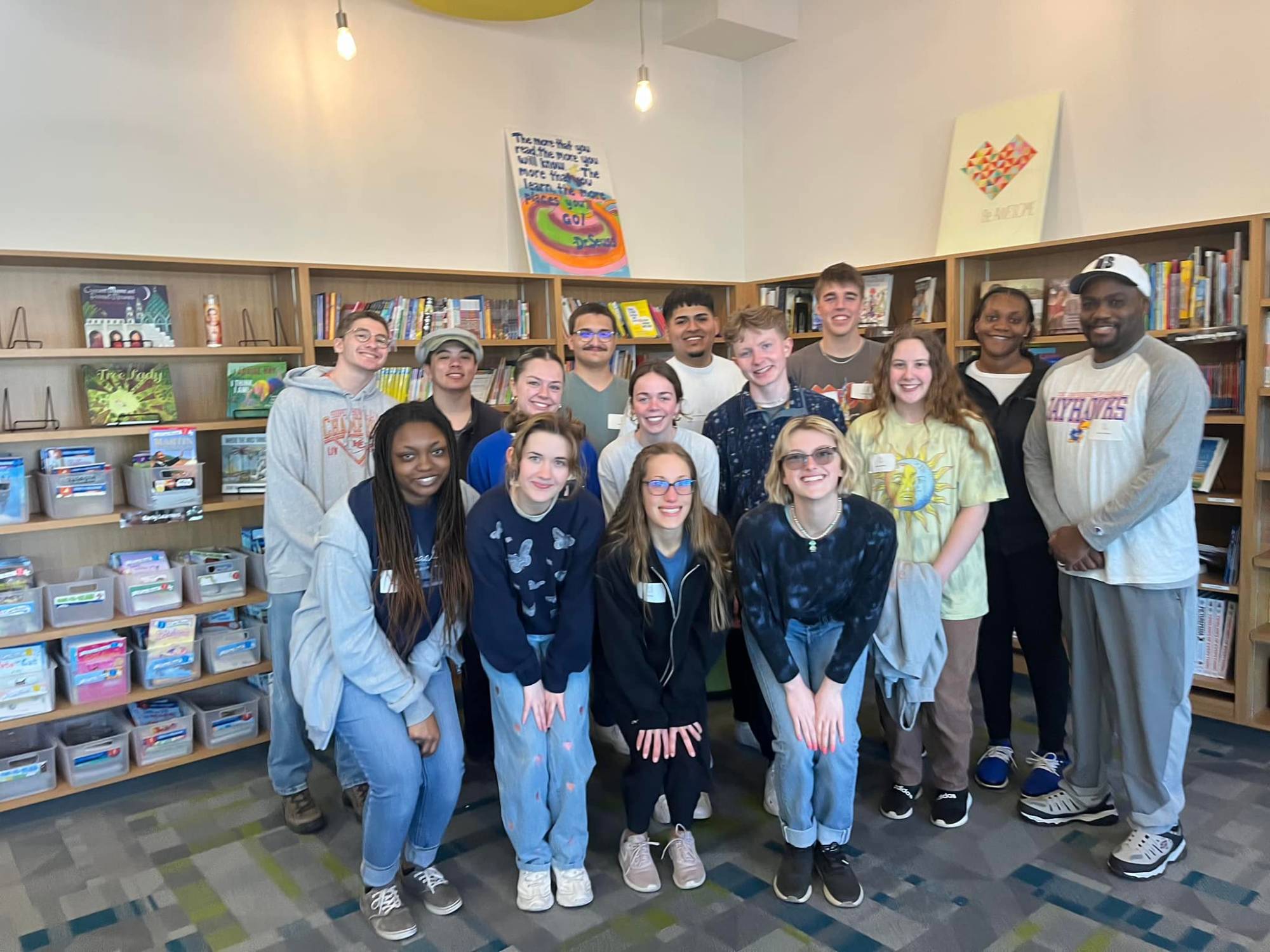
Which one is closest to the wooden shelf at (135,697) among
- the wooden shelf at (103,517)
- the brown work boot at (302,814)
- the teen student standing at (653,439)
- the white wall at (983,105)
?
the brown work boot at (302,814)

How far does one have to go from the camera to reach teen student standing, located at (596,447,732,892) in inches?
95.3

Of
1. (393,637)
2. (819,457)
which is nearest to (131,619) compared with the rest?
(393,637)

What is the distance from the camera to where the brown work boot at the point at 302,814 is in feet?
9.38

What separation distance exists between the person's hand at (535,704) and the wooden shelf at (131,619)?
4.32 feet

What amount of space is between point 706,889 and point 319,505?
165 cm

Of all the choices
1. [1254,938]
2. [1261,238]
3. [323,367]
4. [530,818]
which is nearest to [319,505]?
[323,367]

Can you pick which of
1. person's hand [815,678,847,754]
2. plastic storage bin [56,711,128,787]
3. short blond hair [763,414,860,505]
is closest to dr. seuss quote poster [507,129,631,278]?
short blond hair [763,414,860,505]

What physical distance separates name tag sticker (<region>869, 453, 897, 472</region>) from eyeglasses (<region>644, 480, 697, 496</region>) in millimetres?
640

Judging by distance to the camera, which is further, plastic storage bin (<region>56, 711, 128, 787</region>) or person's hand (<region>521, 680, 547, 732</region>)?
plastic storage bin (<region>56, 711, 128, 787</region>)

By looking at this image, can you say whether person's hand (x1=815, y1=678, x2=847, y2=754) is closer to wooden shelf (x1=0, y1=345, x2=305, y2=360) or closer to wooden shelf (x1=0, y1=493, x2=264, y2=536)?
wooden shelf (x1=0, y1=493, x2=264, y2=536)

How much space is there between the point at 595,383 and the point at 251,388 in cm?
144

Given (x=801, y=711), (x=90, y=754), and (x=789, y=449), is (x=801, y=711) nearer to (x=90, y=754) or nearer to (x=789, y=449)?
(x=789, y=449)

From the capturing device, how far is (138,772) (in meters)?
3.23

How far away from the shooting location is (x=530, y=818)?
2395 mm
